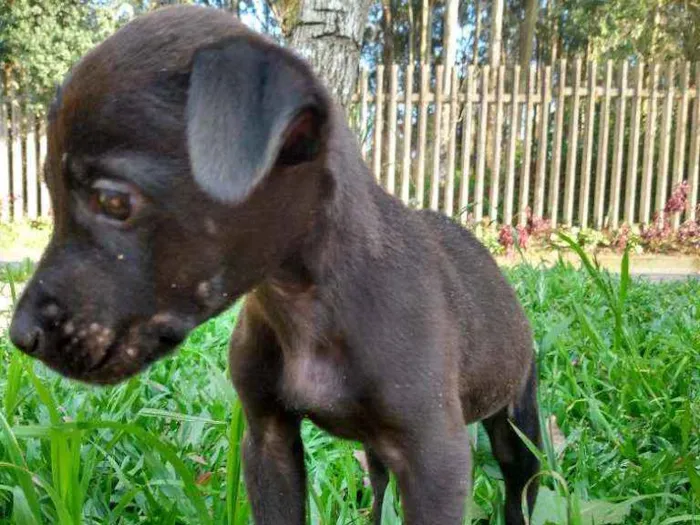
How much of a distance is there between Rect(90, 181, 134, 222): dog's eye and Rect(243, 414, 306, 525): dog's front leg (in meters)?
0.71

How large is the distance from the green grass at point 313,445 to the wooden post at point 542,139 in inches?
266

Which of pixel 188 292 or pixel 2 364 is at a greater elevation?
pixel 188 292

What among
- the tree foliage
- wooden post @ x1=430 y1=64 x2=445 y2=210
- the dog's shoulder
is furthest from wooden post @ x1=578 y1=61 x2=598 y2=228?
the dog's shoulder

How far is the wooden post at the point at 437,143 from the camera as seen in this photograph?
32.8 ft

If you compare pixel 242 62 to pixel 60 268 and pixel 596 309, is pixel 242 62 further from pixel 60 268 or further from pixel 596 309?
pixel 596 309

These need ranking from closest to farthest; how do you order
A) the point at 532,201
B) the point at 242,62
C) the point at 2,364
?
the point at 242,62 → the point at 2,364 → the point at 532,201

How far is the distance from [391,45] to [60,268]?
84.8 feet

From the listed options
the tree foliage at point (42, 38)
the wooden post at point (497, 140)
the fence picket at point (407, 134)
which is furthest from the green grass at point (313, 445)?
the tree foliage at point (42, 38)

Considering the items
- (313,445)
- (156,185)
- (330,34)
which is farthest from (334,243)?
(330,34)

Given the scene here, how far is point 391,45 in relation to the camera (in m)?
26.2

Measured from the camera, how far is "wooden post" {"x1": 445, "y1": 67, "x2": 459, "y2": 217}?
10.3 m

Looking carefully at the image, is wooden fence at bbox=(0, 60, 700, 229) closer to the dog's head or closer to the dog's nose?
the dog's head

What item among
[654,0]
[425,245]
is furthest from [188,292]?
[654,0]

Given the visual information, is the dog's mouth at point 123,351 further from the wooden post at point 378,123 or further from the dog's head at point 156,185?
the wooden post at point 378,123
